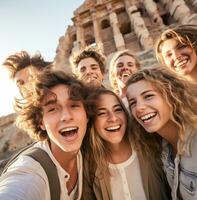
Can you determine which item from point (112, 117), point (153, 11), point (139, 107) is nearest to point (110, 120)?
point (112, 117)

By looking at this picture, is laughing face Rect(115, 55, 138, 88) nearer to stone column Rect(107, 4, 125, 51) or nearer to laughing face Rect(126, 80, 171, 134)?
laughing face Rect(126, 80, 171, 134)

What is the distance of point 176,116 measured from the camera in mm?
3482

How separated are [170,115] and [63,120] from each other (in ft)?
4.66

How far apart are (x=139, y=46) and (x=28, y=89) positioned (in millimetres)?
16434

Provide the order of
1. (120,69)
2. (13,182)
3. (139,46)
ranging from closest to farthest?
(13,182) < (120,69) < (139,46)

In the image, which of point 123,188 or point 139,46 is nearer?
point 123,188

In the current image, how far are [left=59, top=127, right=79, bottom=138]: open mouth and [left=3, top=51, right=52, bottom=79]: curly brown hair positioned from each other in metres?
3.15

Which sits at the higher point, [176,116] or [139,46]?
[139,46]

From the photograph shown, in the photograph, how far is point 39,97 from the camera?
3.36 m

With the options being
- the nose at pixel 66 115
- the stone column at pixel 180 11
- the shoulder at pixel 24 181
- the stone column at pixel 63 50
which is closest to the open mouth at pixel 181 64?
the nose at pixel 66 115

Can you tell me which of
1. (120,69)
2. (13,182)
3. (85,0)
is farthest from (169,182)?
(85,0)

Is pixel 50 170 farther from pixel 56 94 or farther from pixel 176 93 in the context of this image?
pixel 176 93

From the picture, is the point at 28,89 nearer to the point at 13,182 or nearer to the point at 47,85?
the point at 47,85

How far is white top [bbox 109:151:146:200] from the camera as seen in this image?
3.40m
